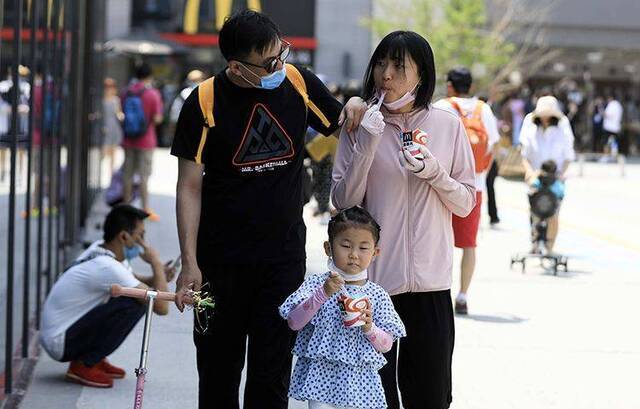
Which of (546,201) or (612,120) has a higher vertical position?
(612,120)

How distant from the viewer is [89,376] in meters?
7.63

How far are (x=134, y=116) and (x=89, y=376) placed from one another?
29.3 ft

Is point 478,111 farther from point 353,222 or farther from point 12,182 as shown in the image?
point 353,222

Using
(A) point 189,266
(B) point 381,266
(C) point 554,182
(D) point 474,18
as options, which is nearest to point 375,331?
(B) point 381,266

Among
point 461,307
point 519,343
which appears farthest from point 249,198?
point 461,307

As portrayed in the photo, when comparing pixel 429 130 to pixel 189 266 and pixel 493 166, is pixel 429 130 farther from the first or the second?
pixel 493 166

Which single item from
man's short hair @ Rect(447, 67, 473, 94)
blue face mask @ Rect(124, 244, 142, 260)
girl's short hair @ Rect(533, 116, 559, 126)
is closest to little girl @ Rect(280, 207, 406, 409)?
blue face mask @ Rect(124, 244, 142, 260)

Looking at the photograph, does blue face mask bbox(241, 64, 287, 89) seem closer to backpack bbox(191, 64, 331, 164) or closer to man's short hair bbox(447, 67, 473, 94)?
backpack bbox(191, 64, 331, 164)

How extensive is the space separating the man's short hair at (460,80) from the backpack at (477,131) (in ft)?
0.52

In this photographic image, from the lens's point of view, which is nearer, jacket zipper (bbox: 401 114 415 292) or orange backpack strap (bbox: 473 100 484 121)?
jacket zipper (bbox: 401 114 415 292)

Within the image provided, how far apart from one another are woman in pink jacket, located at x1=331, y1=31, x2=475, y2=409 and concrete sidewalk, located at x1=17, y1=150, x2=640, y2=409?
2.20 meters

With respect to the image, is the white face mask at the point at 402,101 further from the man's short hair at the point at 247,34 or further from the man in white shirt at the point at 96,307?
the man in white shirt at the point at 96,307

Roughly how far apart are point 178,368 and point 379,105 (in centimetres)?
366

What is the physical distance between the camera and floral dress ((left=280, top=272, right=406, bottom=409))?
4875 mm
